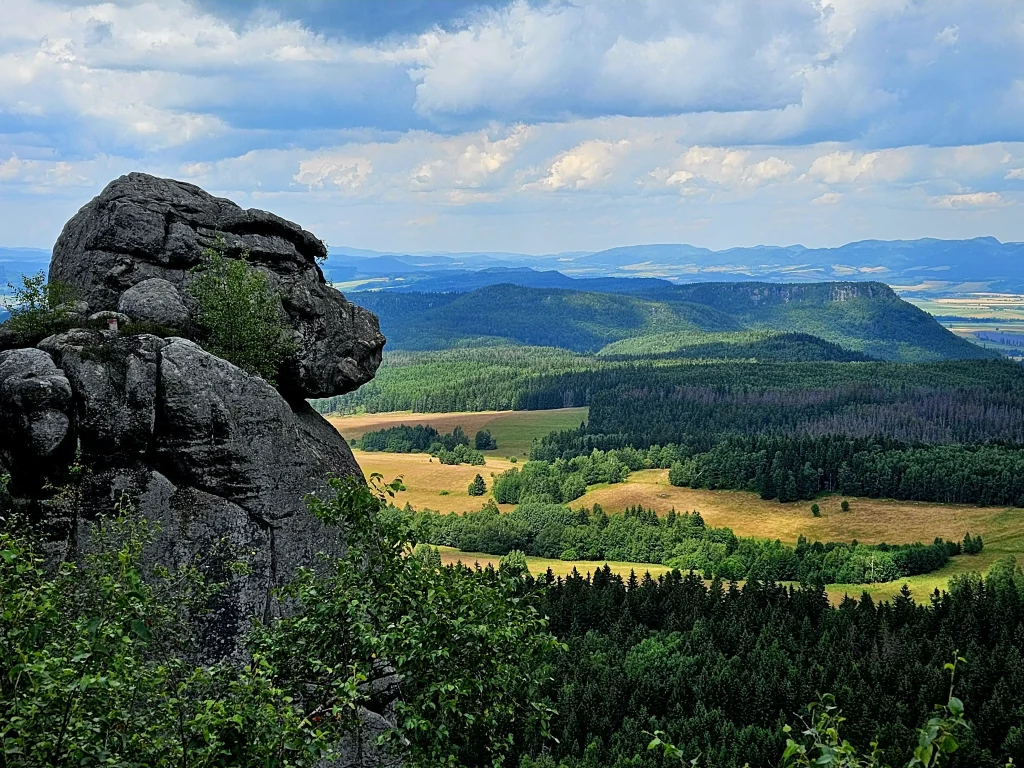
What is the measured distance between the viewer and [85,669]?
14742 mm

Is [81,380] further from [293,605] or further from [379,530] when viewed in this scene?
[379,530]

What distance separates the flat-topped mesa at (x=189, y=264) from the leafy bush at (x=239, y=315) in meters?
1.11

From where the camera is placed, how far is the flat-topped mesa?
132ft

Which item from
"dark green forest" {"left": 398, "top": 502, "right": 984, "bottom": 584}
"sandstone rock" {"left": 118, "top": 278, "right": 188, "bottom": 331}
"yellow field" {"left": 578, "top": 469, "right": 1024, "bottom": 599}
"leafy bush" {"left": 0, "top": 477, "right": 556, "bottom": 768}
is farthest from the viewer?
"yellow field" {"left": 578, "top": 469, "right": 1024, "bottom": 599}

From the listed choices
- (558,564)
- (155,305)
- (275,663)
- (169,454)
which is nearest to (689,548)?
(558,564)

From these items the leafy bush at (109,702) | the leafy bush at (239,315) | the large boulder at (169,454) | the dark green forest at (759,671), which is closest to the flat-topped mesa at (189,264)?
the large boulder at (169,454)

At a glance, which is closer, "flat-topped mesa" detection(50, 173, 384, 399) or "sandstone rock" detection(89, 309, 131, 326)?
"sandstone rock" detection(89, 309, 131, 326)

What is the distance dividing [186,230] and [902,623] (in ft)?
250

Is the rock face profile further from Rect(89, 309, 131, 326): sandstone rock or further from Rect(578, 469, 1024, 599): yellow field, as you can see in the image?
Rect(578, 469, 1024, 599): yellow field

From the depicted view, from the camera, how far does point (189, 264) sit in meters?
42.3

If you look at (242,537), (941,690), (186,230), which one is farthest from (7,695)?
(941,690)

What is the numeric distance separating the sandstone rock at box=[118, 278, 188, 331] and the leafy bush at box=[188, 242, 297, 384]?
2.77ft

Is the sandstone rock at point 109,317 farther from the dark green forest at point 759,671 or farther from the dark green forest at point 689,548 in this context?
the dark green forest at point 689,548

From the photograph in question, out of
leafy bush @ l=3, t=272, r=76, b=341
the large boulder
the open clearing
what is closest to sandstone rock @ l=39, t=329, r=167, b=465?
the large boulder
